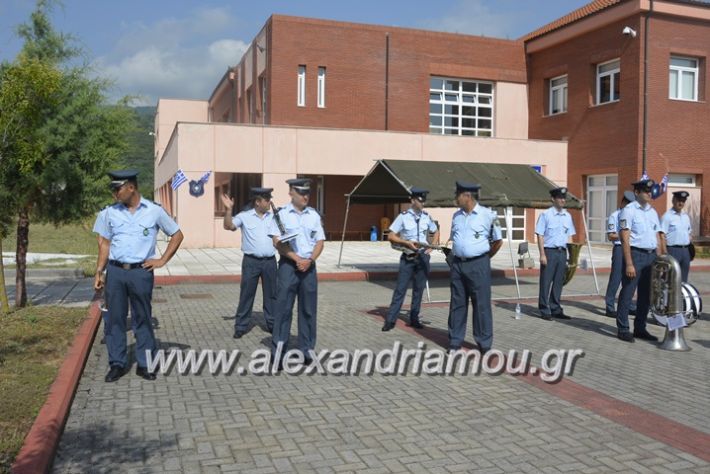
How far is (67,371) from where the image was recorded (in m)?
6.43

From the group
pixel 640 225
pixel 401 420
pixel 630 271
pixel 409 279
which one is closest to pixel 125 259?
pixel 401 420

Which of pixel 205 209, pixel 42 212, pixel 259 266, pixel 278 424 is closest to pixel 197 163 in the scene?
pixel 205 209

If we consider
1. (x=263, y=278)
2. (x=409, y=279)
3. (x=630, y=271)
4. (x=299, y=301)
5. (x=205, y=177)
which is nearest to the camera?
(x=299, y=301)

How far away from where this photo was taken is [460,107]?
3297cm

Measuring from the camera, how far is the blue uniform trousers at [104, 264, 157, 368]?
648cm

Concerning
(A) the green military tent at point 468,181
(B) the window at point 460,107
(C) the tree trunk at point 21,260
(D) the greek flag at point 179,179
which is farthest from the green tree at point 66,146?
(B) the window at point 460,107

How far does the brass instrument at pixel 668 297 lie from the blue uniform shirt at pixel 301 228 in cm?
423

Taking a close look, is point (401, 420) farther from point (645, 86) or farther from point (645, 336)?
point (645, 86)

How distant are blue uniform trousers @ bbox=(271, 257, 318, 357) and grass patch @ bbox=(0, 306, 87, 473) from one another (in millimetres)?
2194

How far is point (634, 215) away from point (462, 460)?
5286 mm

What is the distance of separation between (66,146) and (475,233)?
6051 mm

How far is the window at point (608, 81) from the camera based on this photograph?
2772 centimetres

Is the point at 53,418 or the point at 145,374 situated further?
the point at 145,374

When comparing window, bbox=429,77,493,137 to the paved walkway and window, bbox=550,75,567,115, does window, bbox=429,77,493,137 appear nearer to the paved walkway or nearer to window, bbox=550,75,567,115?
window, bbox=550,75,567,115
